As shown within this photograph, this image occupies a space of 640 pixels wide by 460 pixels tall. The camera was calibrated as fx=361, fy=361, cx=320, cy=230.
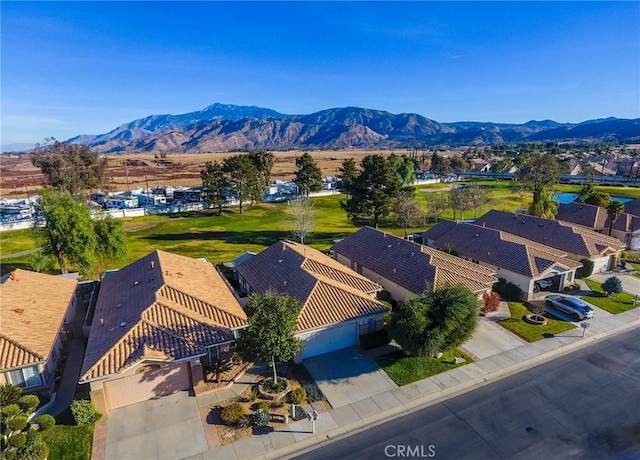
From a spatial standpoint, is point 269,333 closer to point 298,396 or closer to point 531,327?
point 298,396

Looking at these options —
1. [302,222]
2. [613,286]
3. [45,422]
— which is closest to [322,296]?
[45,422]

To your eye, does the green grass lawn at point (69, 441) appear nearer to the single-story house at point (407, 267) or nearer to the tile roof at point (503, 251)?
the single-story house at point (407, 267)

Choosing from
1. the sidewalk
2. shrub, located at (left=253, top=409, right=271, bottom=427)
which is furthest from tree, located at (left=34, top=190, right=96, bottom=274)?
shrub, located at (left=253, top=409, right=271, bottom=427)

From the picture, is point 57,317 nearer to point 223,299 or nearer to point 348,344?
point 223,299

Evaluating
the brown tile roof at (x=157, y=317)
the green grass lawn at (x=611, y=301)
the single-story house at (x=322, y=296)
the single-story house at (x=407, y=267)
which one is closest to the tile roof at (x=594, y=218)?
the green grass lawn at (x=611, y=301)

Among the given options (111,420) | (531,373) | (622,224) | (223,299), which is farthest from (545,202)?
(111,420)
